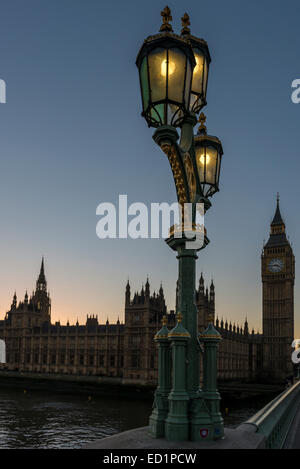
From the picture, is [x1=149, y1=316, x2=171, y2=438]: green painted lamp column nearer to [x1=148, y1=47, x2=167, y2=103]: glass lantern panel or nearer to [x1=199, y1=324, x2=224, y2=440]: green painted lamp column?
[x1=199, y1=324, x2=224, y2=440]: green painted lamp column

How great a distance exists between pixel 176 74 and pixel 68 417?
143 ft

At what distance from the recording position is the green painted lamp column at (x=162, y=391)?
632cm

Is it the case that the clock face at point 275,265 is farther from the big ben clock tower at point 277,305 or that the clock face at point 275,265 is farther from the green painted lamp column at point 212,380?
the green painted lamp column at point 212,380

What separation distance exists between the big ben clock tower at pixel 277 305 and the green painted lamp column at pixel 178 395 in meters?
97.6

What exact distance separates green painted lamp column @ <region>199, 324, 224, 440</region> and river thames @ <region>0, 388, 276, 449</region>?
2287 cm

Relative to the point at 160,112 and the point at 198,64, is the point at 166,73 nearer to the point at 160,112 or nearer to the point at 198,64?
the point at 160,112

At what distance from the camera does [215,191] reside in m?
8.34

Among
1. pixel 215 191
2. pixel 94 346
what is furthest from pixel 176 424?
pixel 94 346

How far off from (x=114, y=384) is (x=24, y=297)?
42020 millimetres

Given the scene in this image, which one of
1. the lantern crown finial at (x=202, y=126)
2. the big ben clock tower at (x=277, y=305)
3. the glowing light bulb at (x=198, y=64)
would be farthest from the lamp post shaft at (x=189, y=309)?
the big ben clock tower at (x=277, y=305)

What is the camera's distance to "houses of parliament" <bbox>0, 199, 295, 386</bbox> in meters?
73.2

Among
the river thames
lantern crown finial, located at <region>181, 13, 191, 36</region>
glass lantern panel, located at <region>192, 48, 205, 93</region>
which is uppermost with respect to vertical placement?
lantern crown finial, located at <region>181, 13, 191, 36</region>

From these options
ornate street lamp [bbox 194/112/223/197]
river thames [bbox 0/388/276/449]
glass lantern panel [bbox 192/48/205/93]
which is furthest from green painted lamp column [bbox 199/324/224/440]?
river thames [bbox 0/388/276/449]
